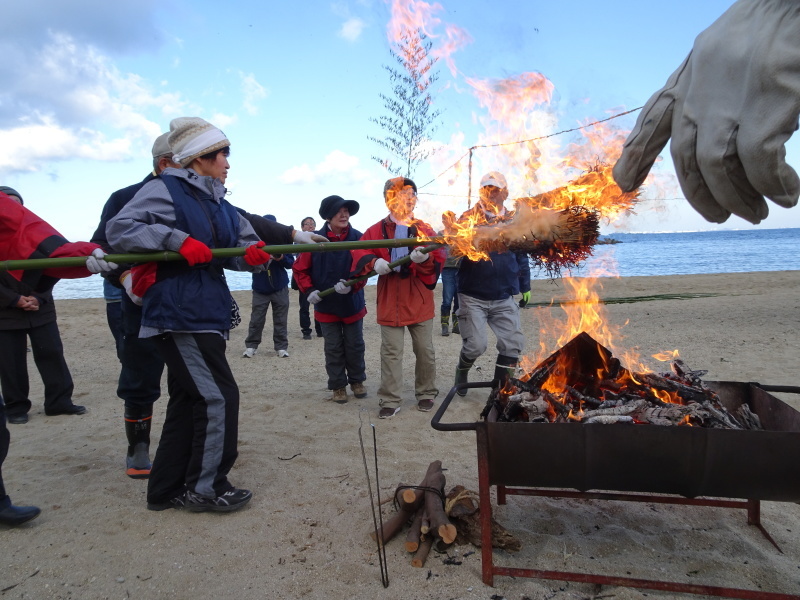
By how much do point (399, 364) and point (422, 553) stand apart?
297 cm

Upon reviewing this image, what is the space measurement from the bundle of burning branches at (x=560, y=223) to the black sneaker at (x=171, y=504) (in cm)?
257

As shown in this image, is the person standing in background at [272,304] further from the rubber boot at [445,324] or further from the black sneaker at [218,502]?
the black sneaker at [218,502]

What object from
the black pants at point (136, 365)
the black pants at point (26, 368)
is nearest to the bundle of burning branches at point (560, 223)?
the black pants at point (136, 365)

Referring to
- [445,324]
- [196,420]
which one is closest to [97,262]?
[196,420]

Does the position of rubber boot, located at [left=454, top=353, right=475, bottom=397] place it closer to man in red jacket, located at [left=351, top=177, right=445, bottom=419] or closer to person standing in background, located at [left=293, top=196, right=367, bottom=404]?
man in red jacket, located at [left=351, top=177, right=445, bottom=419]

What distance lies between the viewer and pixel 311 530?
3.39 m

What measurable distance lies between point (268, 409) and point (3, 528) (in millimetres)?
2731

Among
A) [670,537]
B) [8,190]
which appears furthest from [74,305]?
[670,537]

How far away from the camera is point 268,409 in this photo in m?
5.97

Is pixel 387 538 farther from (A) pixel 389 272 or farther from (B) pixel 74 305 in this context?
(B) pixel 74 305

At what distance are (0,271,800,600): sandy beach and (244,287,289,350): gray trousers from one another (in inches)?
122

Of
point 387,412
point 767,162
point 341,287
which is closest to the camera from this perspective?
point 767,162

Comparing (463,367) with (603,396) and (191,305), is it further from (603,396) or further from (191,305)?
(191,305)

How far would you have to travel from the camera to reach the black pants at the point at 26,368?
569 centimetres
